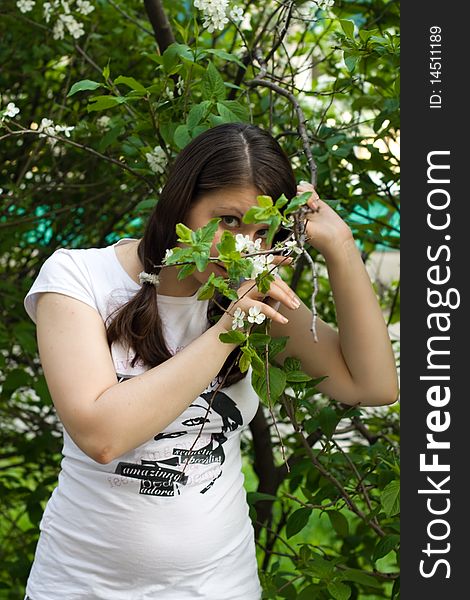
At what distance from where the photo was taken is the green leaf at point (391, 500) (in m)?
2.14

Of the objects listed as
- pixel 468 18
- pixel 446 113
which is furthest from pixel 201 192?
pixel 468 18

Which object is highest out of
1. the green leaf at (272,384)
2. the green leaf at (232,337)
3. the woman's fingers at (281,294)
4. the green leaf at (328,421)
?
the green leaf at (328,421)

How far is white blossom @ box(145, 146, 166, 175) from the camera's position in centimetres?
252

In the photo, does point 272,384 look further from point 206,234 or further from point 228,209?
point 206,234

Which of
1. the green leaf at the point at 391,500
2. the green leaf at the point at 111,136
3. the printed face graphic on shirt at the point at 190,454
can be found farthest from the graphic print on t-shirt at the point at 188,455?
the green leaf at the point at 111,136

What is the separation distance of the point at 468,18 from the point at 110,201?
200cm

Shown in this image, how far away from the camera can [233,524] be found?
213 cm

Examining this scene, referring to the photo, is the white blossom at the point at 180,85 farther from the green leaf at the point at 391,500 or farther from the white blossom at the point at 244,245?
the green leaf at the point at 391,500

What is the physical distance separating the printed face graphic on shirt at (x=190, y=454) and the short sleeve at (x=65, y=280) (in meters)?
0.29

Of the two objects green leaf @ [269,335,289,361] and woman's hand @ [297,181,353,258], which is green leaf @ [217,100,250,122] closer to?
woman's hand @ [297,181,353,258]

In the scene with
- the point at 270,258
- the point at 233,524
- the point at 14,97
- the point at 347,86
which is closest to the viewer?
the point at 270,258

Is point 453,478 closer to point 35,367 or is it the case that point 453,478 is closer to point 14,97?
point 35,367

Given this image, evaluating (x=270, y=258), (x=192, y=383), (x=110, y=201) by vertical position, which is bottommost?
(x=192, y=383)

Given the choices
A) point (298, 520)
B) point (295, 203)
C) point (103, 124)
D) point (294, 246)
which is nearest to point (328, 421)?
point (298, 520)
